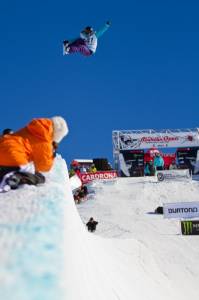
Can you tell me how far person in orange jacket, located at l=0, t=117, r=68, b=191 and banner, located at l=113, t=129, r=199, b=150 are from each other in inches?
841

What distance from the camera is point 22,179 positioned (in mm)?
4301

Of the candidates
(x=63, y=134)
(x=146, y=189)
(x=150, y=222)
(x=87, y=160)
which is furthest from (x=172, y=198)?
(x=63, y=134)

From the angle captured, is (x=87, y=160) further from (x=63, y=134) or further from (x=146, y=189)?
(x=63, y=134)

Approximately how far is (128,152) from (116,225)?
415 inches

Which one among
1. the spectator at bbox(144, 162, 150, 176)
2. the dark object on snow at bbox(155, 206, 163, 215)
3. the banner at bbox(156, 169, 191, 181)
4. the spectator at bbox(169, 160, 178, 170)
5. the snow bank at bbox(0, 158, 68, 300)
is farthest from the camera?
the spectator at bbox(169, 160, 178, 170)

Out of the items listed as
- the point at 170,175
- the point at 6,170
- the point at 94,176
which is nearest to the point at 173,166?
the point at 170,175

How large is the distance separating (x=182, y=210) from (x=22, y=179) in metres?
12.3

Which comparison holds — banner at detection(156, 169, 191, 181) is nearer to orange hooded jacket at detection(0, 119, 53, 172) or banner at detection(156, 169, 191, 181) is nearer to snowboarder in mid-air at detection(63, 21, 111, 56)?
snowboarder in mid-air at detection(63, 21, 111, 56)

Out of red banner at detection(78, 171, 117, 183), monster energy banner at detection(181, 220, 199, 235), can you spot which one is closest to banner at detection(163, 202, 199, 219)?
monster energy banner at detection(181, 220, 199, 235)

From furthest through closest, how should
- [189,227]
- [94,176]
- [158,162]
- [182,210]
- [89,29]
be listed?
[158,162], [94,176], [182,210], [89,29], [189,227]

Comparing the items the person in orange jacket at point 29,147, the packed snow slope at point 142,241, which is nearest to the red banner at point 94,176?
the packed snow slope at point 142,241

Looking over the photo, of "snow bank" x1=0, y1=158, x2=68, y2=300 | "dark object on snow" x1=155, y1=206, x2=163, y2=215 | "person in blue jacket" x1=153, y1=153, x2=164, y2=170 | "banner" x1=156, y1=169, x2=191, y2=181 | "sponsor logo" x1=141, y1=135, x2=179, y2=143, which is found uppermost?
"sponsor logo" x1=141, y1=135, x2=179, y2=143

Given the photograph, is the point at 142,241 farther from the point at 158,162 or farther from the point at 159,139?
the point at 159,139

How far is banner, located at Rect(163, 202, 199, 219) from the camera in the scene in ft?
51.9
